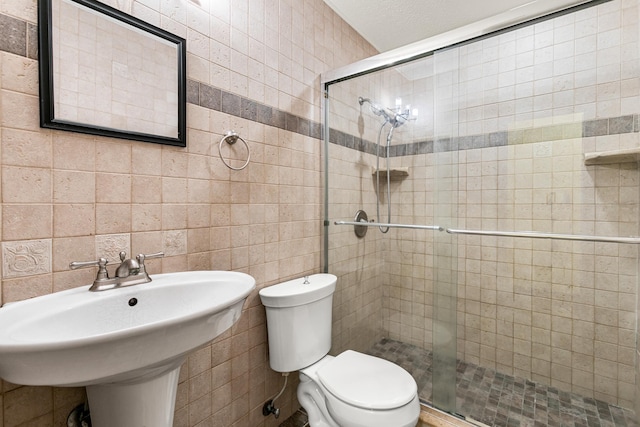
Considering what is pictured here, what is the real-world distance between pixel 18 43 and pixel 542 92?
6.80 ft

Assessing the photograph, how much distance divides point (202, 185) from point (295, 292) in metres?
0.65

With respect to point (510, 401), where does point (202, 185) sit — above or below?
above

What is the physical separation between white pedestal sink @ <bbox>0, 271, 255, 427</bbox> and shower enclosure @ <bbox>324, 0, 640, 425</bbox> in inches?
41.8

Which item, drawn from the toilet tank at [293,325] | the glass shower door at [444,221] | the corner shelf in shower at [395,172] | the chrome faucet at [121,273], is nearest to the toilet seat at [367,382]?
the toilet tank at [293,325]

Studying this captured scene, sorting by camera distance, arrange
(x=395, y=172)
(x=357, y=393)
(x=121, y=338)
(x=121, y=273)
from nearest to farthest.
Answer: (x=121, y=338)
(x=121, y=273)
(x=357, y=393)
(x=395, y=172)

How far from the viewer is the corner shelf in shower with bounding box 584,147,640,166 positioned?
129 cm

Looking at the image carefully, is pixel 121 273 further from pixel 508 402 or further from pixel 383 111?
pixel 508 402

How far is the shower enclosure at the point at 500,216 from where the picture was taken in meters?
1.35

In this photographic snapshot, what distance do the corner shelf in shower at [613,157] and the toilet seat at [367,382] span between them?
1.32 metres

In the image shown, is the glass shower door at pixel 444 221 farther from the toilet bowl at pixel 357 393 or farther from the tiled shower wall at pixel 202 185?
the tiled shower wall at pixel 202 185

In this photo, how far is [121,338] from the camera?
61 cm

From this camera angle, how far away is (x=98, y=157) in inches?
38.5

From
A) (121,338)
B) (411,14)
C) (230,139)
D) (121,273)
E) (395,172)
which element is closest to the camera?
(121,338)

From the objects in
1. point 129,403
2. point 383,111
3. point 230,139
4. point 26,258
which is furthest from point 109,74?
point 383,111
